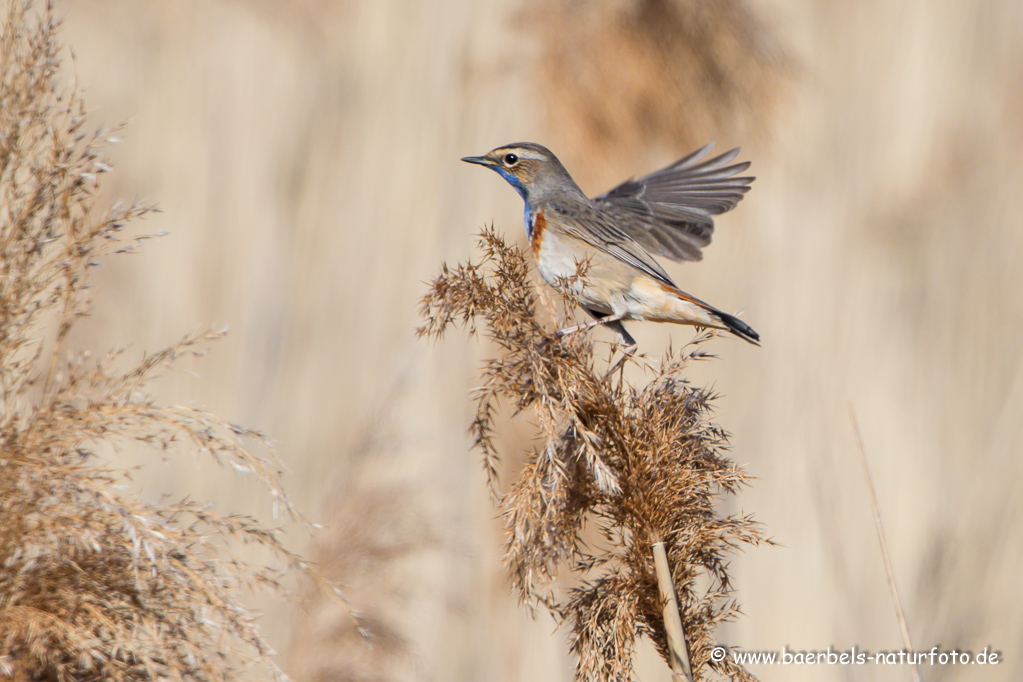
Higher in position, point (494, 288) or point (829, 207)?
point (829, 207)

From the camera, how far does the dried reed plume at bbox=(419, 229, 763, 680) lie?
1.20 meters

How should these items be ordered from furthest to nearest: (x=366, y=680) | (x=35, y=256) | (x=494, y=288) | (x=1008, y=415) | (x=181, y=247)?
(x=181, y=247)
(x=1008, y=415)
(x=366, y=680)
(x=494, y=288)
(x=35, y=256)

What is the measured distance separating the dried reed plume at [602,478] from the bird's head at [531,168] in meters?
1.04

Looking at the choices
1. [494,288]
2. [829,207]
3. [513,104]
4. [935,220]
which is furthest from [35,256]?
[935,220]

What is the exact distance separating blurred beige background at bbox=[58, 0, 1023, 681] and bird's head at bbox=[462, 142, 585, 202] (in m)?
0.69

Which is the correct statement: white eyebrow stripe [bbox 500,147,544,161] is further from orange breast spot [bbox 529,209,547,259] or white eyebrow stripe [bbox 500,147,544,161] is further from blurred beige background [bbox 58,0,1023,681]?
blurred beige background [bbox 58,0,1023,681]

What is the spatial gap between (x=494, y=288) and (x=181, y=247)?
7.82ft

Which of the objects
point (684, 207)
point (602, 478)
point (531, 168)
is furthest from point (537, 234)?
point (602, 478)

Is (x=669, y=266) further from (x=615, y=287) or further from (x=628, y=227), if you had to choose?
(x=615, y=287)

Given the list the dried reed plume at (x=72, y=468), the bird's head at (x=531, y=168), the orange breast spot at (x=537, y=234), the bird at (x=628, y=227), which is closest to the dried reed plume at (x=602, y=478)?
the dried reed plume at (x=72, y=468)

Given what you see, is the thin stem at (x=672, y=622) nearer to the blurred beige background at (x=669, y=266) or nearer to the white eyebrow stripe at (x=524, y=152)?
the white eyebrow stripe at (x=524, y=152)

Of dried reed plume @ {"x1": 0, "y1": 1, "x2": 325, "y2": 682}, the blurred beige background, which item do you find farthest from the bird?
dried reed plume @ {"x1": 0, "y1": 1, "x2": 325, "y2": 682}

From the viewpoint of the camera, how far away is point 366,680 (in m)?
2.15

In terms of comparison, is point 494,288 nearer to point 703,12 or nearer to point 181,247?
point 703,12
